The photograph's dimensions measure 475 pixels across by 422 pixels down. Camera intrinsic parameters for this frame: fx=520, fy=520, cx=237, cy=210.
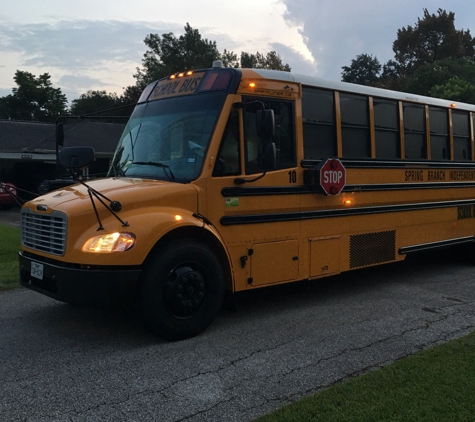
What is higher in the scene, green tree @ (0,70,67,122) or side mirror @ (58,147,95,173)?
green tree @ (0,70,67,122)

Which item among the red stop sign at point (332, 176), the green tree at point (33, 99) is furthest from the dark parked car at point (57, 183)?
the green tree at point (33, 99)

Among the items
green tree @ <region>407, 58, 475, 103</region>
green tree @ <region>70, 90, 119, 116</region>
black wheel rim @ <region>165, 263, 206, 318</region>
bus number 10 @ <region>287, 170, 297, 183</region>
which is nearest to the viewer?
black wheel rim @ <region>165, 263, 206, 318</region>

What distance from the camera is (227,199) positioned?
537cm

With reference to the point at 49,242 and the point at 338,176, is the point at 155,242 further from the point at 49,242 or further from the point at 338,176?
the point at 338,176

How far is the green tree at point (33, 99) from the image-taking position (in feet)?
167

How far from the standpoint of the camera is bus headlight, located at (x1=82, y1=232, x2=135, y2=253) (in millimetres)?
4535

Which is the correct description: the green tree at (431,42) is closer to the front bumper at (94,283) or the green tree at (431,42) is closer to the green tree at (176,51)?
the green tree at (176,51)

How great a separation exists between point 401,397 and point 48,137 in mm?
28355

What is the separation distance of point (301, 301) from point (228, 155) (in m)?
2.31

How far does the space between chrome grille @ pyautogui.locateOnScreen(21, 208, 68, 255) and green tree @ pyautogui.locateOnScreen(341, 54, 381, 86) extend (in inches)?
2740

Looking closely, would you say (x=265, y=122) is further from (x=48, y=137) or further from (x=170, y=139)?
(x=48, y=137)

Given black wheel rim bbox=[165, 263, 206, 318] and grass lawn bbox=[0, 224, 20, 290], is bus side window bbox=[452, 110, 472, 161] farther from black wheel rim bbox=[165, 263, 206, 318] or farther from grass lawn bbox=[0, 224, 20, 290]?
grass lawn bbox=[0, 224, 20, 290]

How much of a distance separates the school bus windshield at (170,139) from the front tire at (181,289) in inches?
31.2

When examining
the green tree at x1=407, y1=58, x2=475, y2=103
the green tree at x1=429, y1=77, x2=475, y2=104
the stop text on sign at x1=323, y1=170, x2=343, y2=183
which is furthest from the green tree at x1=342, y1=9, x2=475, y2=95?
the stop text on sign at x1=323, y1=170, x2=343, y2=183
